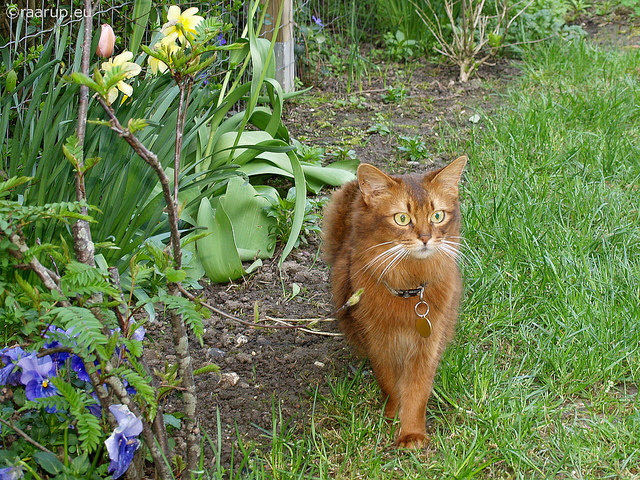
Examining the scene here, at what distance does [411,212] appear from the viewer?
229 centimetres

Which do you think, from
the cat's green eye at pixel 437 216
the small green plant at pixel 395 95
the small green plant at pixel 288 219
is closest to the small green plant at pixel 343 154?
the small green plant at pixel 288 219

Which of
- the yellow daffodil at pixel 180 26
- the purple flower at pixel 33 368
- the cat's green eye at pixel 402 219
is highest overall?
the yellow daffodil at pixel 180 26

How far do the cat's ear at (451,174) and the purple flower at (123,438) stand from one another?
4.49 ft

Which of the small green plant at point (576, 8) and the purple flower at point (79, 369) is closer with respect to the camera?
the purple flower at point (79, 369)

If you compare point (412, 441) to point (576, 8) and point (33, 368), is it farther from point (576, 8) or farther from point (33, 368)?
point (576, 8)

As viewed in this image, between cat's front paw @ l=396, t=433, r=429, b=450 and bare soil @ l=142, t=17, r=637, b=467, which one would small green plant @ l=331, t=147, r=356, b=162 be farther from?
cat's front paw @ l=396, t=433, r=429, b=450

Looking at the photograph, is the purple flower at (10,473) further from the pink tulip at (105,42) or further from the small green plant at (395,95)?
the small green plant at (395,95)

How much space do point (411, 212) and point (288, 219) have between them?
133cm

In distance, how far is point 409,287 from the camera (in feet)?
7.67

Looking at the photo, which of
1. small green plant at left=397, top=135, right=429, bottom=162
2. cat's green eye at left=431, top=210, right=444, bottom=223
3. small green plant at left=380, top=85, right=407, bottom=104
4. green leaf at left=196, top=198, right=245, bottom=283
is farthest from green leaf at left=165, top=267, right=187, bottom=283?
small green plant at left=380, top=85, right=407, bottom=104

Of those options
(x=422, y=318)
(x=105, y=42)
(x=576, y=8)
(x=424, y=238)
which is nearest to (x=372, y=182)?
(x=424, y=238)

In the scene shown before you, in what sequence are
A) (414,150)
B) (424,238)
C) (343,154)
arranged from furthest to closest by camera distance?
(414,150)
(343,154)
(424,238)

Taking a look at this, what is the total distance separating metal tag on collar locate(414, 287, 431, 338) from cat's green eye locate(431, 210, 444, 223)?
0.85 feet

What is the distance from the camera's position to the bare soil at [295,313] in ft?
8.23
